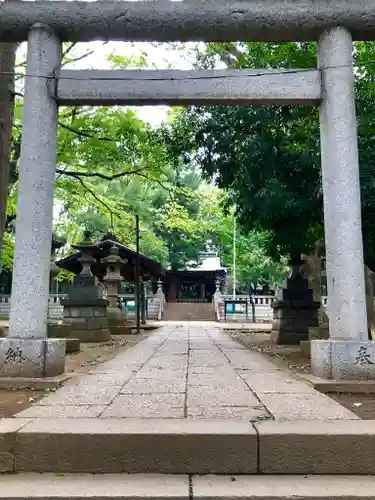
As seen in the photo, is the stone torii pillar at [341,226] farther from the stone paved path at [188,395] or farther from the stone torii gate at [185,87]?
the stone paved path at [188,395]

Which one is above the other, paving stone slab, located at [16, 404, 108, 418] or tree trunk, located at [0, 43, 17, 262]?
tree trunk, located at [0, 43, 17, 262]

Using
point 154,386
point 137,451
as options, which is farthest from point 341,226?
point 137,451

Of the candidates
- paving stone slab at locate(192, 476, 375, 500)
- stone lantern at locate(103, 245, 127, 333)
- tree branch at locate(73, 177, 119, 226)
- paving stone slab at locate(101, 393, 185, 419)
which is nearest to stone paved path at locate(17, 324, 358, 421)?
paving stone slab at locate(101, 393, 185, 419)

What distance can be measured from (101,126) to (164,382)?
8.24 meters

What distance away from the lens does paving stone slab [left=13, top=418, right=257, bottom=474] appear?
276cm

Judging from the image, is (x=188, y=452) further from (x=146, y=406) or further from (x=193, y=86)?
(x=193, y=86)

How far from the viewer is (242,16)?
5.34 m

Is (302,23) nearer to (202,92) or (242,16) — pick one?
(242,16)

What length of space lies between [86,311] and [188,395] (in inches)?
289

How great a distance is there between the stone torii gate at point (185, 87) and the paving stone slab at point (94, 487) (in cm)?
232

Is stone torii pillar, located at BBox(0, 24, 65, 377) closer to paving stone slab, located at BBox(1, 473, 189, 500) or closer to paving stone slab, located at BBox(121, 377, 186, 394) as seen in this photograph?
paving stone slab, located at BBox(121, 377, 186, 394)

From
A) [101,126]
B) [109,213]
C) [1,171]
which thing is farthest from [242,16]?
[109,213]

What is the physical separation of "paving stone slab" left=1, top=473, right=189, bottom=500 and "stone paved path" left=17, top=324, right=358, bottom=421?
62 cm

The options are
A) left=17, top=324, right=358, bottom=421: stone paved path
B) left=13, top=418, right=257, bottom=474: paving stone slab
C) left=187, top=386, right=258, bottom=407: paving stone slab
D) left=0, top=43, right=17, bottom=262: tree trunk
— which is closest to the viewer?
left=13, top=418, right=257, bottom=474: paving stone slab
